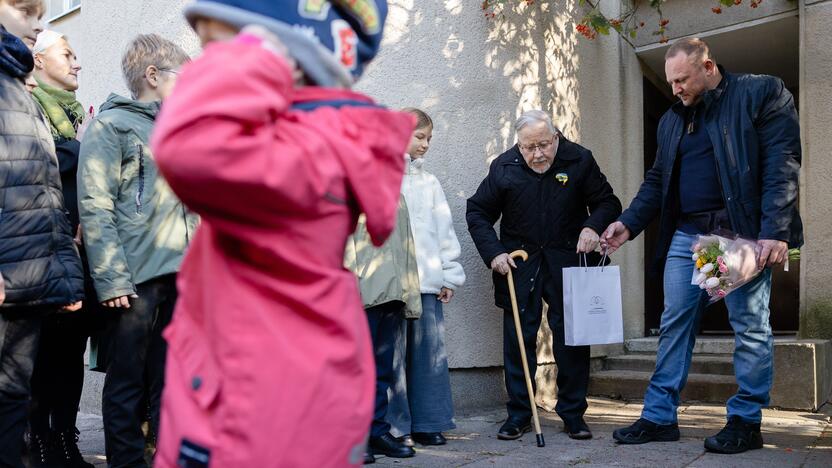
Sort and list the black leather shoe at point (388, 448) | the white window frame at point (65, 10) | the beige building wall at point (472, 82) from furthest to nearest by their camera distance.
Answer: the white window frame at point (65, 10), the beige building wall at point (472, 82), the black leather shoe at point (388, 448)

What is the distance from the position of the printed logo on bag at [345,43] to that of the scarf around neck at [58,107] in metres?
2.79

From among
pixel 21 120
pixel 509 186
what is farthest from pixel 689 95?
pixel 21 120

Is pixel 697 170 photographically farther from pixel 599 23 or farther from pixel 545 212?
pixel 599 23

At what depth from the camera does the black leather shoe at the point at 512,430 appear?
4891 mm

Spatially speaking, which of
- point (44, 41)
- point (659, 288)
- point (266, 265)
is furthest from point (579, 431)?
point (266, 265)

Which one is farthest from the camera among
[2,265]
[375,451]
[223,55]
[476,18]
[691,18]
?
Result: [691,18]

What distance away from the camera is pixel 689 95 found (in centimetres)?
460

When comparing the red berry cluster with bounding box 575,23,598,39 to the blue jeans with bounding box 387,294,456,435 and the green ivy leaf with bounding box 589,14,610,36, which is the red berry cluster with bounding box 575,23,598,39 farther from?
the blue jeans with bounding box 387,294,456,435

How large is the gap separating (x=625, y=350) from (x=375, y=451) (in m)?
3.18

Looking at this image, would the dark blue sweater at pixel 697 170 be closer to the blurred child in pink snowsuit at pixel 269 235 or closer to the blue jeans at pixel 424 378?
the blue jeans at pixel 424 378

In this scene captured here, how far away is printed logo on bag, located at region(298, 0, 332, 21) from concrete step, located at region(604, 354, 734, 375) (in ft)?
17.9

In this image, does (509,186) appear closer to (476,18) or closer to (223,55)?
(476,18)

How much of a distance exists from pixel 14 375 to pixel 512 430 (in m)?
2.88

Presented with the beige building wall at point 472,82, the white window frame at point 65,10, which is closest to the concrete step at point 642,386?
the beige building wall at point 472,82
